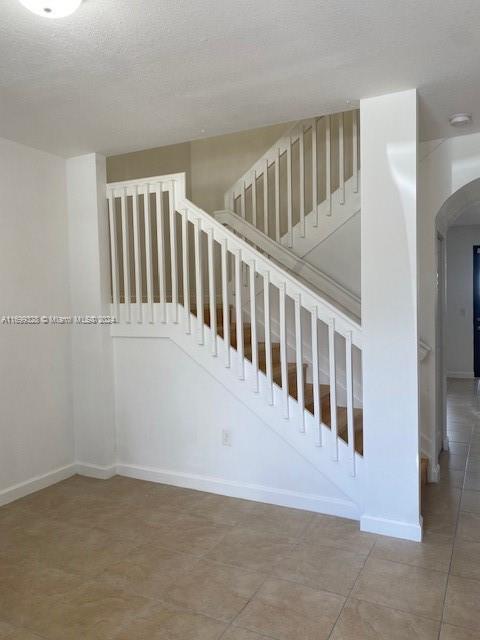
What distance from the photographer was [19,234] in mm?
3576

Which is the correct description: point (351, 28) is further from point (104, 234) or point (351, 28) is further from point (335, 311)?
point (104, 234)

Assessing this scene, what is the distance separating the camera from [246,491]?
136 inches

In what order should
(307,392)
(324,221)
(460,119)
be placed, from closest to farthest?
1. (460,119)
2. (307,392)
3. (324,221)

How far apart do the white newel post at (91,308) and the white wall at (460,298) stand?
616 centimetres

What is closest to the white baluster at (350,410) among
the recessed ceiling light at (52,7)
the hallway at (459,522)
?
the hallway at (459,522)

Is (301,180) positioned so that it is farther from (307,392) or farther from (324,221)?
(307,392)

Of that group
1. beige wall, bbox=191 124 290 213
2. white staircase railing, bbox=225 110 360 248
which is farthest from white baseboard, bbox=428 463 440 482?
beige wall, bbox=191 124 290 213

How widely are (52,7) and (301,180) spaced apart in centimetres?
272

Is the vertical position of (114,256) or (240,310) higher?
(114,256)

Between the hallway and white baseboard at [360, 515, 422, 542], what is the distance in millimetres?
82

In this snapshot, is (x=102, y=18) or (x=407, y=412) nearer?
(x=102, y=18)

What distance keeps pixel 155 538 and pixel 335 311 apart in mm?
1748

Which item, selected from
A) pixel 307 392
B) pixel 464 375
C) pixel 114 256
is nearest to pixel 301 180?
pixel 114 256

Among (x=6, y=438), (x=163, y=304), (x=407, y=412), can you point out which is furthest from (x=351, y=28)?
(x=6, y=438)
